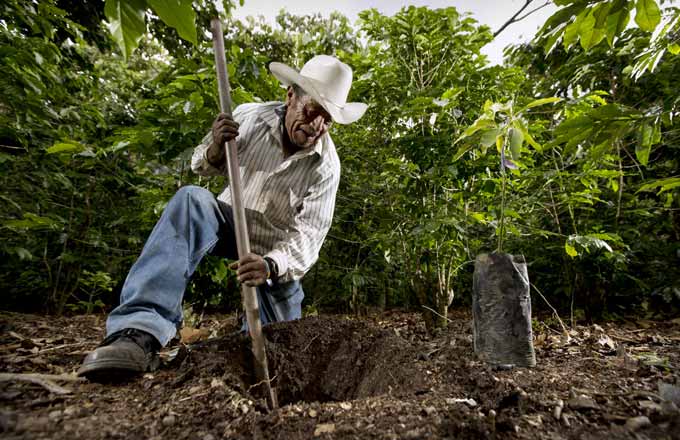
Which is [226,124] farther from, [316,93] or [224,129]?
[316,93]

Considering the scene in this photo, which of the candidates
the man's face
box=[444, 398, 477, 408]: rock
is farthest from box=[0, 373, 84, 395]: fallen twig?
the man's face

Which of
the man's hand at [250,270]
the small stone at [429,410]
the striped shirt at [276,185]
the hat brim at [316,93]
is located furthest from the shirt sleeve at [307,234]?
the small stone at [429,410]

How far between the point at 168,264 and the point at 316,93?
45.9 inches

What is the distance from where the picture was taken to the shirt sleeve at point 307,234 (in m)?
1.96

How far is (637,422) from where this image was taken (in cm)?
97

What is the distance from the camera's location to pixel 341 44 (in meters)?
4.44

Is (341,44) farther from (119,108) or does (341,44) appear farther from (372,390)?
(372,390)

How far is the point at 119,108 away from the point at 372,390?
2.97 m

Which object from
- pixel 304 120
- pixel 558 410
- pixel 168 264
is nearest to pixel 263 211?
pixel 304 120

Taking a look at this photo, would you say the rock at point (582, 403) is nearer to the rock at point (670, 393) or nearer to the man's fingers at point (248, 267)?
the rock at point (670, 393)

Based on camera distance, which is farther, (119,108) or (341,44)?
(341,44)

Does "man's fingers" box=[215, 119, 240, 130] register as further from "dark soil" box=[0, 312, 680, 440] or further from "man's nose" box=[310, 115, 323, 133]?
"dark soil" box=[0, 312, 680, 440]

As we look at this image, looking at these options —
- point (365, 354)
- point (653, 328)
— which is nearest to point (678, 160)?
point (653, 328)

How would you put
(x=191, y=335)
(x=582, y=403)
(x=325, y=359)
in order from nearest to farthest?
(x=582, y=403) < (x=325, y=359) < (x=191, y=335)
